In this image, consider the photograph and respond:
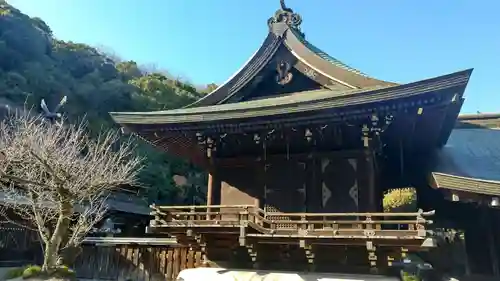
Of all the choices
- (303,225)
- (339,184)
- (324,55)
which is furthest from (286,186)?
(324,55)

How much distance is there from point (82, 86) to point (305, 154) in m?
33.7

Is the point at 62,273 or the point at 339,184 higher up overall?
the point at 339,184

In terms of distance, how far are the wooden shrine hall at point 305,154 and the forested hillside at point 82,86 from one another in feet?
65.7

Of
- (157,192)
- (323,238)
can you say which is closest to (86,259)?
(323,238)

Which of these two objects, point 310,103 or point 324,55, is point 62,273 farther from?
point 324,55

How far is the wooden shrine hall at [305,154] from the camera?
8.01 metres

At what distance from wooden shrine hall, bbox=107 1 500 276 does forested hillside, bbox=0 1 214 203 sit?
65.7ft

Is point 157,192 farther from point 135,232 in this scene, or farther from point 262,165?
point 262,165

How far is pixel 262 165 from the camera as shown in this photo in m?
10.4

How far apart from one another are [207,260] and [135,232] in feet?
60.2

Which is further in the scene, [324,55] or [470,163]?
[324,55]

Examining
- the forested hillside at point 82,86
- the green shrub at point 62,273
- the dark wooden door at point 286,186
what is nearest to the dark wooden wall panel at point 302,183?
the dark wooden door at point 286,186

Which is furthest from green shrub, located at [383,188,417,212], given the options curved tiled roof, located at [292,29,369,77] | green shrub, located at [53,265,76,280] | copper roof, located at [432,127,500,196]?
green shrub, located at [53,265,76,280]

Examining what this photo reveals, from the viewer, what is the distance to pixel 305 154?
10.0 meters
